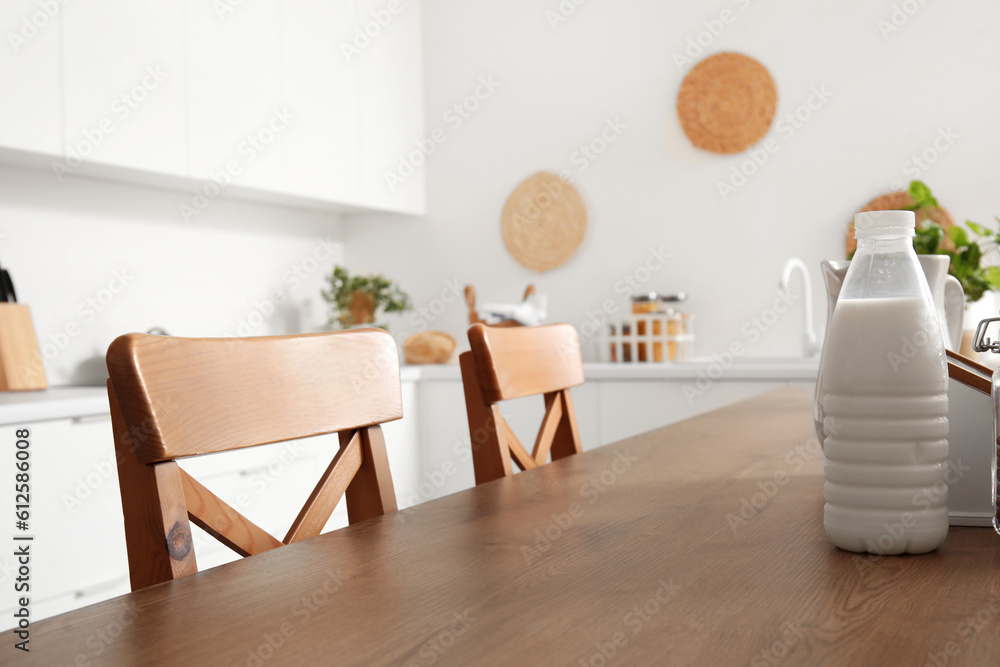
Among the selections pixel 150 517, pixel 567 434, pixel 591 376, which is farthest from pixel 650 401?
pixel 150 517

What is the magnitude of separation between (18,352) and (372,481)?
1.78 metres

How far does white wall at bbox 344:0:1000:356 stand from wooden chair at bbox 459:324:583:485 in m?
2.07

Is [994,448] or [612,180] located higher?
[612,180]

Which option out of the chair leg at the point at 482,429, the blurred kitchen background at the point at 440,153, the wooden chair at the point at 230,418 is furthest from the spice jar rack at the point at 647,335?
the wooden chair at the point at 230,418

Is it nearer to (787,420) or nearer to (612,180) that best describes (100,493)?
(787,420)

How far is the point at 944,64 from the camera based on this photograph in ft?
9.82

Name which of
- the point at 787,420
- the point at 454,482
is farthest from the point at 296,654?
the point at 454,482

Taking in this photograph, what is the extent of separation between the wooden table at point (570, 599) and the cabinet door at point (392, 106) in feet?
9.48

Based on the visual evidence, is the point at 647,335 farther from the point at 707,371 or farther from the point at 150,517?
the point at 150,517

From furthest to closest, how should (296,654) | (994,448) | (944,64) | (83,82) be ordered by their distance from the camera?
(944,64)
(83,82)
(994,448)
(296,654)

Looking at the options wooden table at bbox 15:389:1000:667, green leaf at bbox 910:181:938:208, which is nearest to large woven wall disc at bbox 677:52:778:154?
green leaf at bbox 910:181:938:208

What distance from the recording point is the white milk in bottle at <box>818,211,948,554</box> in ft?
1.66

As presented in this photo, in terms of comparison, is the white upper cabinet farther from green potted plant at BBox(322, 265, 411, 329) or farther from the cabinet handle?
the cabinet handle

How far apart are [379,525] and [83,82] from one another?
200 cm
